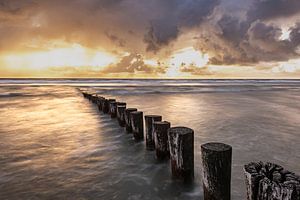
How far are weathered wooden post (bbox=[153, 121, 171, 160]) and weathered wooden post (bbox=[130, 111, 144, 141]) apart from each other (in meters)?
1.55

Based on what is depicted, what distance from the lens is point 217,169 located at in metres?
3.24

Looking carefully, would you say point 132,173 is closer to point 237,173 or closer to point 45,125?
point 237,173

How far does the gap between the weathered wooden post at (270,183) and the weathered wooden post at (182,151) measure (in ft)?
5.28

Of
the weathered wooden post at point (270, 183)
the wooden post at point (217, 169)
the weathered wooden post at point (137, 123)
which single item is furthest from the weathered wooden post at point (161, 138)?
the weathered wooden post at point (270, 183)

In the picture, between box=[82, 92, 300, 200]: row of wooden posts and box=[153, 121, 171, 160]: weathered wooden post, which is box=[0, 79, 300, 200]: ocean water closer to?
box=[153, 121, 171, 160]: weathered wooden post

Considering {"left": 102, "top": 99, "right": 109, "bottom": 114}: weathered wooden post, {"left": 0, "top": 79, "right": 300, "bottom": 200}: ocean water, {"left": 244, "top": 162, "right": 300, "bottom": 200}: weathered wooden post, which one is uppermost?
{"left": 244, "top": 162, "right": 300, "bottom": 200}: weathered wooden post

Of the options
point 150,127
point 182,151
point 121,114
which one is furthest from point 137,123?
point 182,151

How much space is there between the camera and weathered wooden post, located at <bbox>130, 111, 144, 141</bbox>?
22.4 feet

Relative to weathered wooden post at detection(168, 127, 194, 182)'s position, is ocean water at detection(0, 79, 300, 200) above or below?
below

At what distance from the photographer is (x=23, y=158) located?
19.7ft

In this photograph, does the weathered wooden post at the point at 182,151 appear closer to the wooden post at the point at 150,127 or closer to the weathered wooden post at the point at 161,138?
the weathered wooden post at the point at 161,138

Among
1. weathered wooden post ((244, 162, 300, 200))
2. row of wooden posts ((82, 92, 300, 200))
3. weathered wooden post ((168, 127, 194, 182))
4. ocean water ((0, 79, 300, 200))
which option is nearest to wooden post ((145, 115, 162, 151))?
row of wooden posts ((82, 92, 300, 200))

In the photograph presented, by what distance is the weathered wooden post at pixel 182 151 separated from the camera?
4.14m

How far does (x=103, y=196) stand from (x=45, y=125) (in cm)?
673
